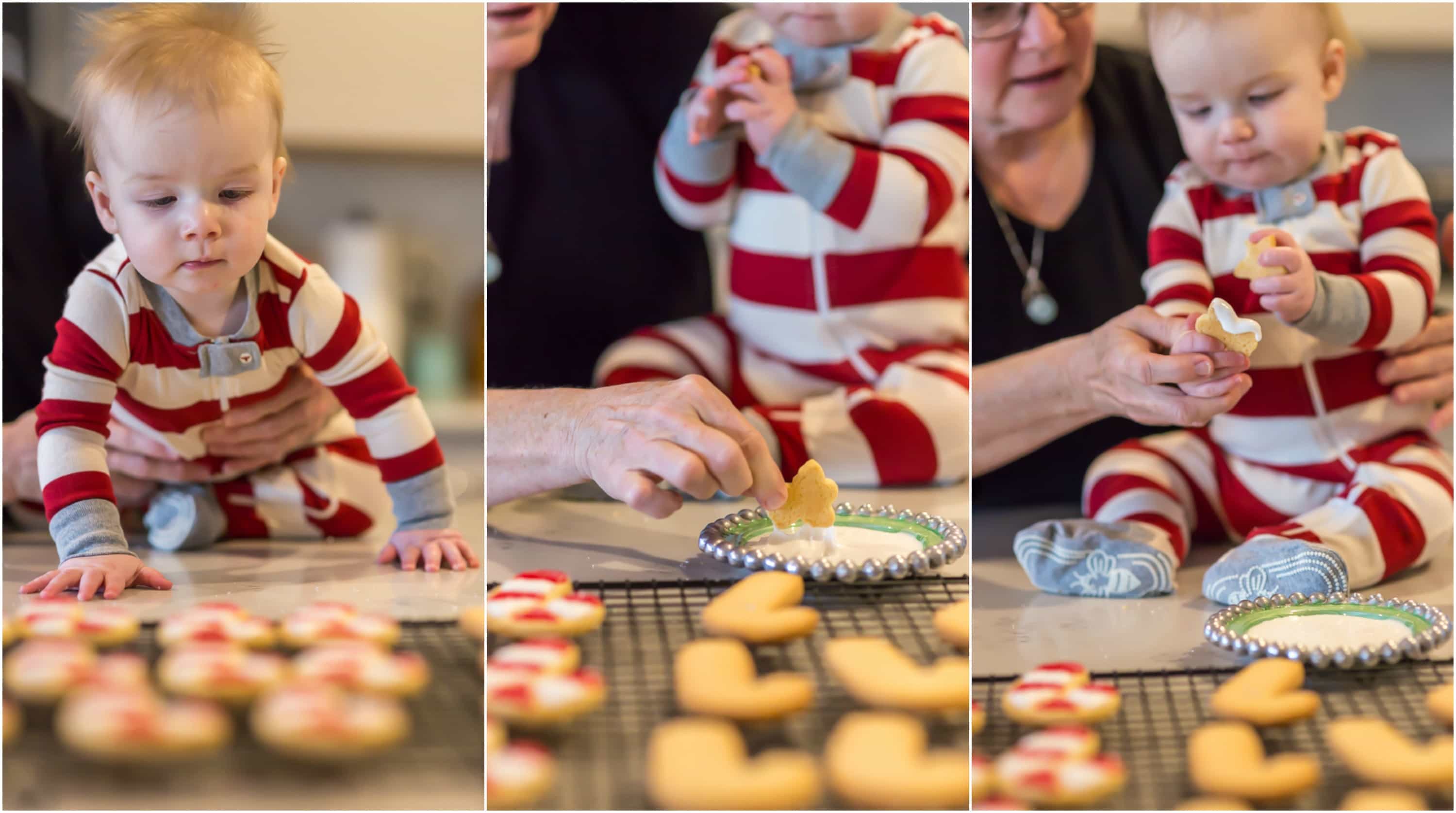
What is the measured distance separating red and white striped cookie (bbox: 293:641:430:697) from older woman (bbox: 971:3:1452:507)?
604 millimetres

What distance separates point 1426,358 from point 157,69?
132 centimetres

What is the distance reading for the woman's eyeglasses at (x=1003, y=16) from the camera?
4.33 feet

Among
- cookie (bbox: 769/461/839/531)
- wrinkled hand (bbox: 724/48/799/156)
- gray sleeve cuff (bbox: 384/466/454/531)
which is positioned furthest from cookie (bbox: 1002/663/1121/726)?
wrinkled hand (bbox: 724/48/799/156)

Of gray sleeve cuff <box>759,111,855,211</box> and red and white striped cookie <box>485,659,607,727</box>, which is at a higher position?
gray sleeve cuff <box>759,111,855,211</box>

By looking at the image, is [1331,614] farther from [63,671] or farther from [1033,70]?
[63,671]

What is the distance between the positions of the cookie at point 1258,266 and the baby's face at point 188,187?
0.94 m

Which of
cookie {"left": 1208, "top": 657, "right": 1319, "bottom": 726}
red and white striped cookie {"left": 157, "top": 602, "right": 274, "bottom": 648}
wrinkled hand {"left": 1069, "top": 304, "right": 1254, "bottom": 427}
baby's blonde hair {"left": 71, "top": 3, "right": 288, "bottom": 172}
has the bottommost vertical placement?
cookie {"left": 1208, "top": 657, "right": 1319, "bottom": 726}

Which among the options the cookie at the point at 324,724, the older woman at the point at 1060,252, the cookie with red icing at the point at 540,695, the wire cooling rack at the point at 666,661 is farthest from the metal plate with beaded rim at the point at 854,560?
the cookie at the point at 324,724

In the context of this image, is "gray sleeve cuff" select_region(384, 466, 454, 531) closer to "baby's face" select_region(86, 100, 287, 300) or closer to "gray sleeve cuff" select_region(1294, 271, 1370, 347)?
"baby's face" select_region(86, 100, 287, 300)

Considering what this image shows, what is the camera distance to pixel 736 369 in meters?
1.48

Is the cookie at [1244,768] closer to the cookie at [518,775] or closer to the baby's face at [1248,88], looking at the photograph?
the cookie at [518,775]

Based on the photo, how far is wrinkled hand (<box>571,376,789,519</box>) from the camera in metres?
1.11

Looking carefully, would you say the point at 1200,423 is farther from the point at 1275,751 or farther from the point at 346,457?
the point at 346,457

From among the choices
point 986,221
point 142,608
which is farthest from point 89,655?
point 986,221
